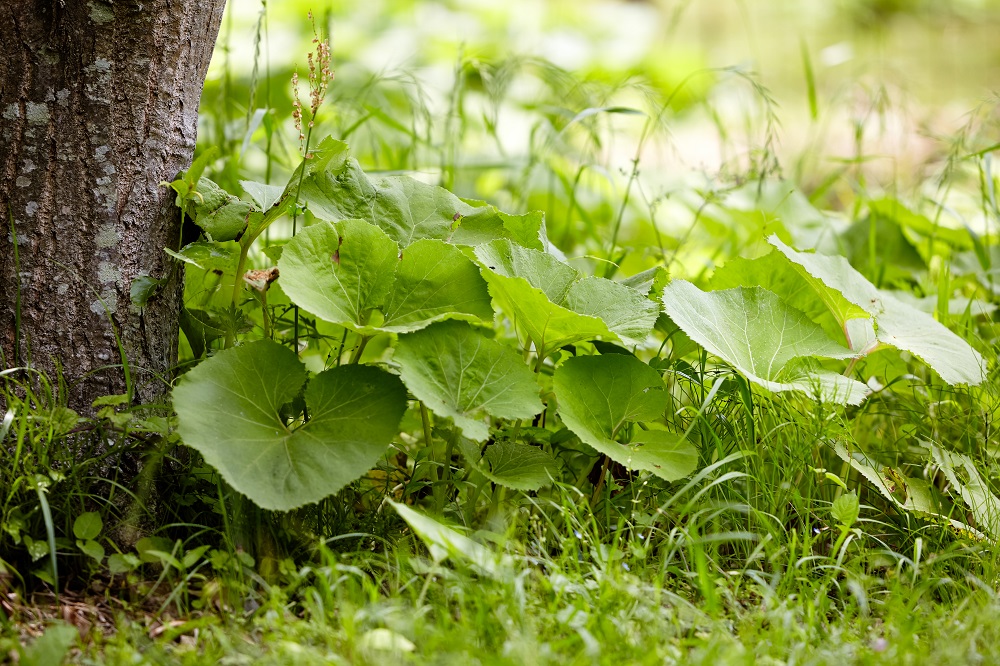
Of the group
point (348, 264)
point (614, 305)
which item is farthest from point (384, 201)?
point (614, 305)

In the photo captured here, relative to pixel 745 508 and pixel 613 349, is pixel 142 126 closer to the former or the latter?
pixel 613 349

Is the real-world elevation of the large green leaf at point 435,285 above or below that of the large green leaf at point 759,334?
above

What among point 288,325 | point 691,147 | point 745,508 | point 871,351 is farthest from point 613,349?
point 691,147

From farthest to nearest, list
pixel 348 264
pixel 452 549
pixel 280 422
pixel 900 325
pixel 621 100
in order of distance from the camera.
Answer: pixel 621 100 < pixel 900 325 < pixel 348 264 < pixel 280 422 < pixel 452 549

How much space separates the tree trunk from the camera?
50.6 inches

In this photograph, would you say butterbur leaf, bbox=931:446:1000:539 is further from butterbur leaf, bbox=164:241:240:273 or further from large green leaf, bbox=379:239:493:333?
butterbur leaf, bbox=164:241:240:273

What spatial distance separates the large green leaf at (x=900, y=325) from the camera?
1.50m

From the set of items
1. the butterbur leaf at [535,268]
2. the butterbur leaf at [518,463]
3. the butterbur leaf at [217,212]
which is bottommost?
the butterbur leaf at [518,463]

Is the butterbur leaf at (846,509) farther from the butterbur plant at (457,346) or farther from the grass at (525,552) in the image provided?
the butterbur plant at (457,346)

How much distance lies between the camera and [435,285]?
4.54 ft

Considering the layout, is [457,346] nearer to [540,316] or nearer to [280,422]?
[540,316]

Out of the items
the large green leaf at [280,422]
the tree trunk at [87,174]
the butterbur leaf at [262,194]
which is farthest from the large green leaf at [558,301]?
the tree trunk at [87,174]

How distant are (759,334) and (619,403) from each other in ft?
1.03

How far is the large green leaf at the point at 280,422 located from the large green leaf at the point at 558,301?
25 cm
